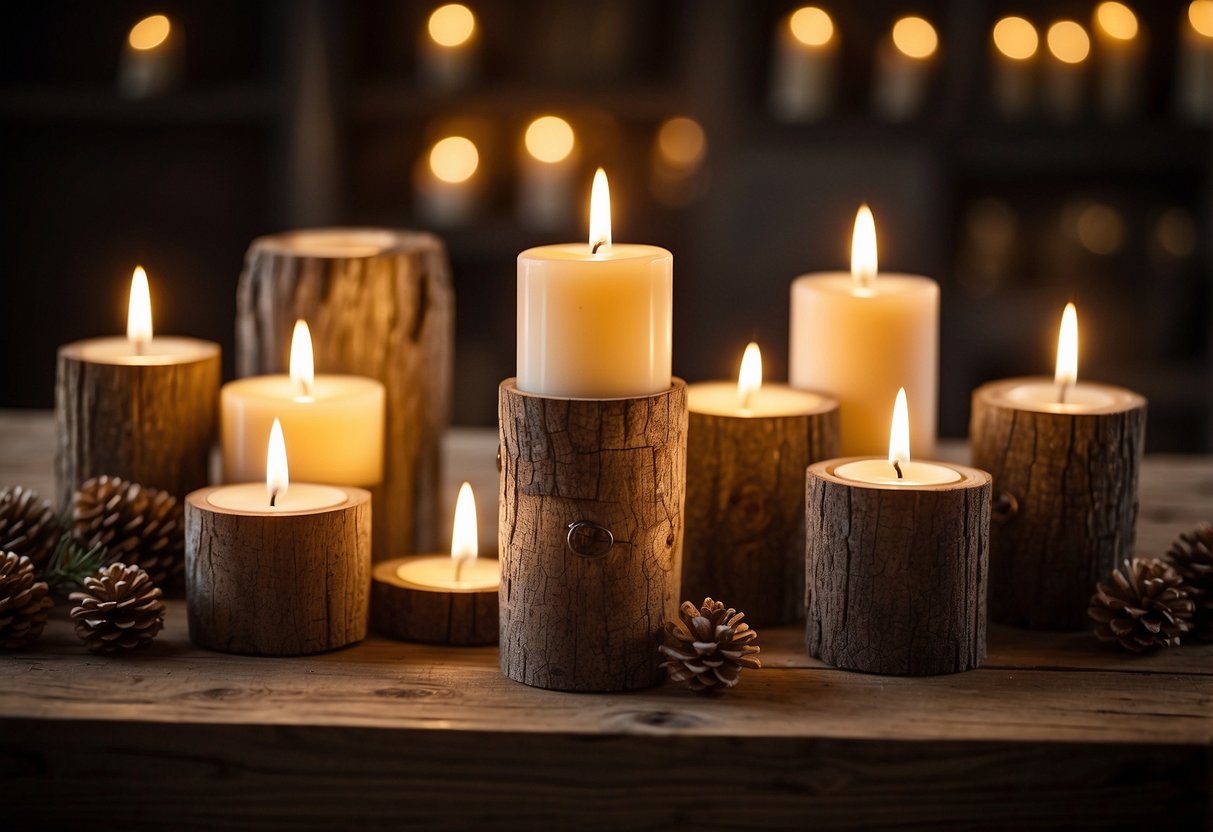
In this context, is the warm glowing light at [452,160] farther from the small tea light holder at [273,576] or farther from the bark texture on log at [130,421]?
the small tea light holder at [273,576]

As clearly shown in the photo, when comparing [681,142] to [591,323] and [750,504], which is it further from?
[591,323]

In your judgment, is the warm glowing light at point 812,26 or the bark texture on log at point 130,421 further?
the warm glowing light at point 812,26

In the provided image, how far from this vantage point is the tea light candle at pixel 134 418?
1.24 m

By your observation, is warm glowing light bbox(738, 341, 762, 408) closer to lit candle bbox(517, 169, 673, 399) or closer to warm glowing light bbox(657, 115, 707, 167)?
lit candle bbox(517, 169, 673, 399)

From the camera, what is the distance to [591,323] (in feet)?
3.21

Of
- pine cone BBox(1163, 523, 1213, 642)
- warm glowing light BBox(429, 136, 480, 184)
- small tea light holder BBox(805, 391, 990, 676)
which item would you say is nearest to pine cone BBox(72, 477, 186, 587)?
small tea light holder BBox(805, 391, 990, 676)

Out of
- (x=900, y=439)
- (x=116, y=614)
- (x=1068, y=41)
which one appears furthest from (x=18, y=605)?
(x=1068, y=41)

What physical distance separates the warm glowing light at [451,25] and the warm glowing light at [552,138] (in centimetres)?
21

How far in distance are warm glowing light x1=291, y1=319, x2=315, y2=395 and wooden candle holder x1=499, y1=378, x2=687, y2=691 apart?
29cm

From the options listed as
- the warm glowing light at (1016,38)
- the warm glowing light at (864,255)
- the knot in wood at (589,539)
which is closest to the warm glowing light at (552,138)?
the warm glowing light at (1016,38)

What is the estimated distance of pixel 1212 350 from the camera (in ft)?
9.08

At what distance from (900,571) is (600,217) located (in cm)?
32

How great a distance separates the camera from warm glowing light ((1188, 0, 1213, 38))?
2676 mm

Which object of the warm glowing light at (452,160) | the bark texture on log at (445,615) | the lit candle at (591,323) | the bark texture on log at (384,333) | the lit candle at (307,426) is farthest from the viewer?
the warm glowing light at (452,160)
